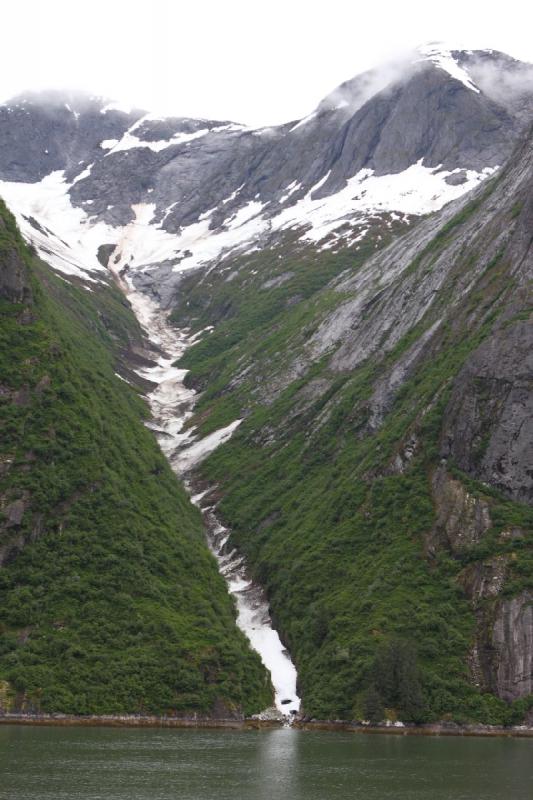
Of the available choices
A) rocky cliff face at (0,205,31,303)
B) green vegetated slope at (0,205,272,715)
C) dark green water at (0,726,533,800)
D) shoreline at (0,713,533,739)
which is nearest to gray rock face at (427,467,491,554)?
shoreline at (0,713,533,739)

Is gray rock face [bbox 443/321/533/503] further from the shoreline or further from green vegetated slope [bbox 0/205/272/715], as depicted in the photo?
green vegetated slope [bbox 0/205/272/715]

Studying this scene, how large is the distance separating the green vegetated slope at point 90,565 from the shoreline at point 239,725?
881mm

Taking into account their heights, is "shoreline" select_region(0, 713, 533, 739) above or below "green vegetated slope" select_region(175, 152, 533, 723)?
below

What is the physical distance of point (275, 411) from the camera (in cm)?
13338

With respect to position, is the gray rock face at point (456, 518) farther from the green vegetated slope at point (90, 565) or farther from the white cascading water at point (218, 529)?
the green vegetated slope at point (90, 565)

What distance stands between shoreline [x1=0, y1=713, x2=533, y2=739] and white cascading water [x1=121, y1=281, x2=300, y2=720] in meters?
5.26

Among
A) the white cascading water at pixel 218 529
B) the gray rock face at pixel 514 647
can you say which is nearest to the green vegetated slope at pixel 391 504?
the gray rock face at pixel 514 647

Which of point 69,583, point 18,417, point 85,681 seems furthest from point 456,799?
point 18,417

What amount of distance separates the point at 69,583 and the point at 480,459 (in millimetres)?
40593

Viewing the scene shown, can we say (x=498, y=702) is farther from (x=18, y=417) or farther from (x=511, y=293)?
(x=18, y=417)

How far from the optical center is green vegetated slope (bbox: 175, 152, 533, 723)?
7469 centimetres

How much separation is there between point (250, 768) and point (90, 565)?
3876 centimetres

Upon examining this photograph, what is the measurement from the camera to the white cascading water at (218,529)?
275ft

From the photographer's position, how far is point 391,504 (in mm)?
91438
